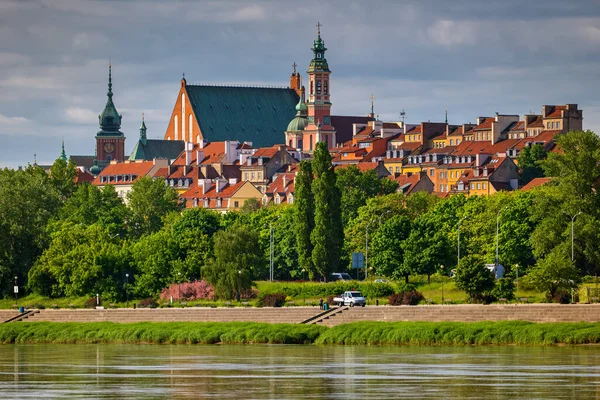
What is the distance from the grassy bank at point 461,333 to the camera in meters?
96.5

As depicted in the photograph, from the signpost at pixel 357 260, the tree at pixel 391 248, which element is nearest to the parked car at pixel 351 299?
the tree at pixel 391 248

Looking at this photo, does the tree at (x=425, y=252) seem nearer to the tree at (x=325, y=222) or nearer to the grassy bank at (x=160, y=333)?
the tree at (x=325, y=222)

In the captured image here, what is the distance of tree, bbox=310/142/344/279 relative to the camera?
141125 mm

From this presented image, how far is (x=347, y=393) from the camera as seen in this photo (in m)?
72.5

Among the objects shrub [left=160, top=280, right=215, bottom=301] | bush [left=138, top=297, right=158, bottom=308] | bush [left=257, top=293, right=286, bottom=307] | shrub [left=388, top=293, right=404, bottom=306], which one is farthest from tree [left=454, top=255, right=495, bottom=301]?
shrub [left=160, top=280, right=215, bottom=301]

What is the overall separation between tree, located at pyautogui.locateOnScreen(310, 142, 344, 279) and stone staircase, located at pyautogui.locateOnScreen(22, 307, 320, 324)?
64.8 ft

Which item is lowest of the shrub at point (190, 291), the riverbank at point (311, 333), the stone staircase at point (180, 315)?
the riverbank at point (311, 333)

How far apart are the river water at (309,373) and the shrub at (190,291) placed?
3278 centimetres

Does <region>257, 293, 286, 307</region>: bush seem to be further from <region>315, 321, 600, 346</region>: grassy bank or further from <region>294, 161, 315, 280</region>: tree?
<region>294, 161, 315, 280</region>: tree

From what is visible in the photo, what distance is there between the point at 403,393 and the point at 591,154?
6835 cm

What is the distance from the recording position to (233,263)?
135875 millimetres

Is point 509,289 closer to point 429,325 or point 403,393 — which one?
point 429,325

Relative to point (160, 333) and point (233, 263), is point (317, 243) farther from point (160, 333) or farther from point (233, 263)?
point (160, 333)

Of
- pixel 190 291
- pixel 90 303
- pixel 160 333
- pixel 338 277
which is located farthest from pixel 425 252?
pixel 160 333
